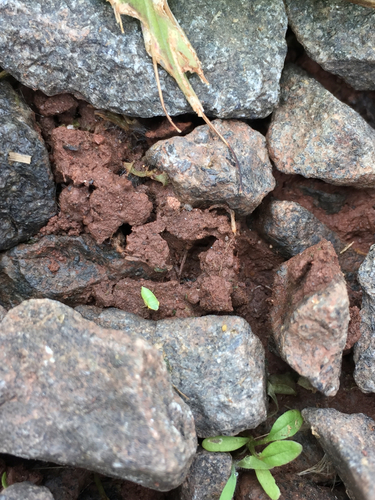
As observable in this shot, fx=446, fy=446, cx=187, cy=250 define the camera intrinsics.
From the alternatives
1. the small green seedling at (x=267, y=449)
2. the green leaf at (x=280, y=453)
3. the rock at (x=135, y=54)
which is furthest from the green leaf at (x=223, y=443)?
the rock at (x=135, y=54)

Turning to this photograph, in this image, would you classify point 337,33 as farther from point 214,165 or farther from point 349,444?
point 349,444

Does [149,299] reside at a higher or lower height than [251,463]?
higher

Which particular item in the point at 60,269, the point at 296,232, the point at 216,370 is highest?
the point at 296,232

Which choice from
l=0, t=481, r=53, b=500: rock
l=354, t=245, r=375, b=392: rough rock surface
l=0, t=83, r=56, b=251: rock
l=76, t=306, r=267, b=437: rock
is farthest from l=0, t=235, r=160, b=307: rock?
l=354, t=245, r=375, b=392: rough rock surface

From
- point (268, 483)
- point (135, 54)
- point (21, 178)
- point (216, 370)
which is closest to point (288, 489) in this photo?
point (268, 483)

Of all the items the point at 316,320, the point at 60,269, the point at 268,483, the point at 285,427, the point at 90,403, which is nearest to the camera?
the point at 90,403

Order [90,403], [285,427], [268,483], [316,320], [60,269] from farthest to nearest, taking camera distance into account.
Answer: [60,269] < [285,427] < [268,483] < [316,320] < [90,403]
